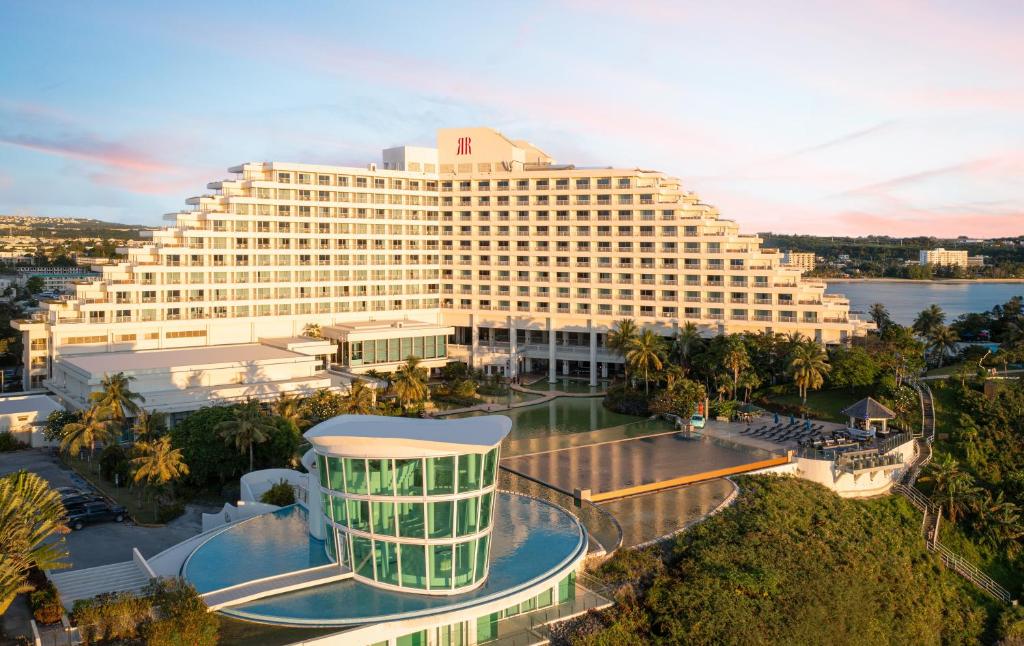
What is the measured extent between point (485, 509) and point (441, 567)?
233 centimetres

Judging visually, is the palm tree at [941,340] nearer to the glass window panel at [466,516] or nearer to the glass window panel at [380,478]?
the glass window panel at [466,516]

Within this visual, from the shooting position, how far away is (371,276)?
84000 mm

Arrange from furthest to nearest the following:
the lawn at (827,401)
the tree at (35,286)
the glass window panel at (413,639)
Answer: the tree at (35,286)
the lawn at (827,401)
the glass window panel at (413,639)

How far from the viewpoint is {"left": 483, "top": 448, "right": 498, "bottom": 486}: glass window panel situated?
1016 inches

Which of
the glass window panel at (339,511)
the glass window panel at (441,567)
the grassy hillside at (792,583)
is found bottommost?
the grassy hillside at (792,583)

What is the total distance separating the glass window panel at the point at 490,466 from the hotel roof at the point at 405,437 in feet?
2.18

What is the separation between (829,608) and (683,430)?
71.2 ft

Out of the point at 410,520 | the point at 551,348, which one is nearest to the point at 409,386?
the point at 551,348

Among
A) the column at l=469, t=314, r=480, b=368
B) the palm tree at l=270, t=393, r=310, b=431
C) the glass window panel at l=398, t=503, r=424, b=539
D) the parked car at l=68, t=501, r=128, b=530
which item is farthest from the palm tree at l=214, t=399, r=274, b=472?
the column at l=469, t=314, r=480, b=368

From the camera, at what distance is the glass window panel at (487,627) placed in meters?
25.0

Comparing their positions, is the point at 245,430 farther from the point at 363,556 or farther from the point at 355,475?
the point at 355,475

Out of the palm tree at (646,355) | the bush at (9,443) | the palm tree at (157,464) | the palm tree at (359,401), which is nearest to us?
the palm tree at (157,464)

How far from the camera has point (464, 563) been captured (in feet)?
84.7

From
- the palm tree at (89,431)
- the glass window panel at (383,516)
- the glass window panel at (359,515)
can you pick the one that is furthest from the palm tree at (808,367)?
the palm tree at (89,431)
